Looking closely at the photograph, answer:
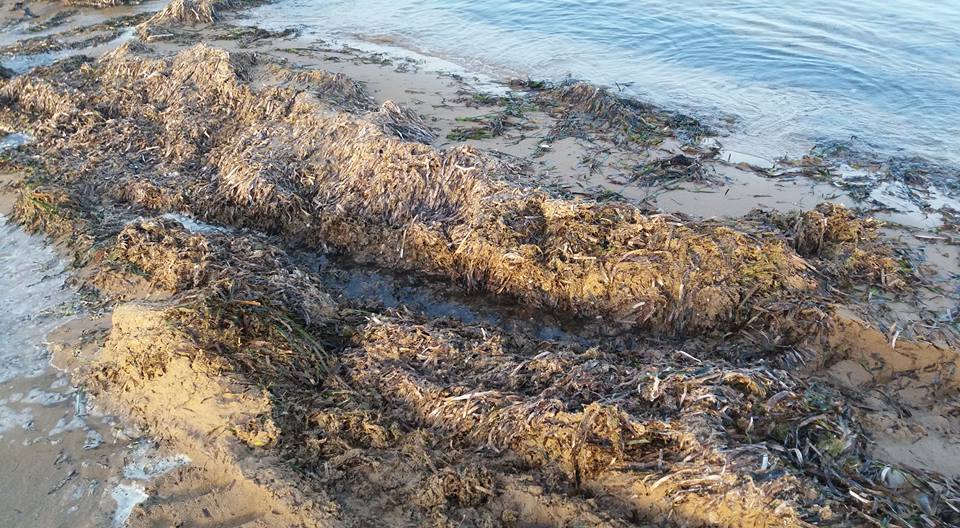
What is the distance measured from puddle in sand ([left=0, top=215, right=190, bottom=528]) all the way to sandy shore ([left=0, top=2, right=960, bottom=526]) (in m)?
0.03

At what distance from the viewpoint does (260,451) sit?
10.1ft

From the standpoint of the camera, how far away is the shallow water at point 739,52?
303 inches

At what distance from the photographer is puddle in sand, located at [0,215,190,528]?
2973 millimetres

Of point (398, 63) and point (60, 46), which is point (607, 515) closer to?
point (398, 63)

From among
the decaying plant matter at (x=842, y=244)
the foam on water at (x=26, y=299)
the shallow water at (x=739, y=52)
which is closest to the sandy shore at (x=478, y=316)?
the decaying plant matter at (x=842, y=244)

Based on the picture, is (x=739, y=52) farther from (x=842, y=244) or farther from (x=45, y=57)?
(x=45, y=57)

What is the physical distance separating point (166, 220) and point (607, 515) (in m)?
4.20

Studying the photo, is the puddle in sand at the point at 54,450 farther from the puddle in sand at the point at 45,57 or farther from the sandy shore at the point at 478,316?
the puddle in sand at the point at 45,57

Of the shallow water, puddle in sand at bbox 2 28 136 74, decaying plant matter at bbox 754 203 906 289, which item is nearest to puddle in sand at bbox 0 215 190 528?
decaying plant matter at bbox 754 203 906 289

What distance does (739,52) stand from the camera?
10031mm

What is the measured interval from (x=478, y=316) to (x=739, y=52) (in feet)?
26.1

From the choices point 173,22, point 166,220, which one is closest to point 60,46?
point 173,22

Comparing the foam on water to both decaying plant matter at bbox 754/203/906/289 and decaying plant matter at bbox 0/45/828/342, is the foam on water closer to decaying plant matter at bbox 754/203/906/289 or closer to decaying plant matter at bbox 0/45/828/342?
decaying plant matter at bbox 0/45/828/342

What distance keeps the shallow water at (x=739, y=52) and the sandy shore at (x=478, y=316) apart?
1.66 meters
